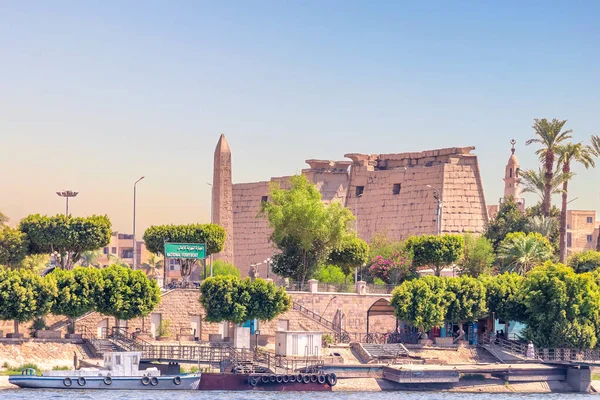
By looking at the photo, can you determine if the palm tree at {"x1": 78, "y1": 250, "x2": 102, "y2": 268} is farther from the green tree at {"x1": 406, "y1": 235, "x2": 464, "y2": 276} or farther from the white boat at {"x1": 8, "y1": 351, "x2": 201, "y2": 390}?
the white boat at {"x1": 8, "y1": 351, "x2": 201, "y2": 390}

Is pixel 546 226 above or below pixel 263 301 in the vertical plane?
above

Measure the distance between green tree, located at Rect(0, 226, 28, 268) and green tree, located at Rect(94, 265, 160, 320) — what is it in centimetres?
717

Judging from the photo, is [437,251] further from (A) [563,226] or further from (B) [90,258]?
(B) [90,258]

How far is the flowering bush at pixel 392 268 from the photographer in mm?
74250

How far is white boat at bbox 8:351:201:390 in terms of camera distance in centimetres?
5272

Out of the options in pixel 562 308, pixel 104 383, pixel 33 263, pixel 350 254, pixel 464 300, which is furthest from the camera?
pixel 33 263

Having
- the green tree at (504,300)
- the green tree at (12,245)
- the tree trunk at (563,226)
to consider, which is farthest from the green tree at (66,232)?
the tree trunk at (563,226)

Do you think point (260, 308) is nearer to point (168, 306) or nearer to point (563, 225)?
point (168, 306)

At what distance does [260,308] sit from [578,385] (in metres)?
15.0

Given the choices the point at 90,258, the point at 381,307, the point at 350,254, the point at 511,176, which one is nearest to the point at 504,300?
the point at 381,307

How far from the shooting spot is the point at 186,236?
6912 cm

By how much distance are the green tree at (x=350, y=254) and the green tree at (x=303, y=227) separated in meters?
0.70

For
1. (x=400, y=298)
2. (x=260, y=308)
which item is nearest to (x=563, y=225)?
(x=400, y=298)

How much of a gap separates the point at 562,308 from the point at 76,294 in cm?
2308
